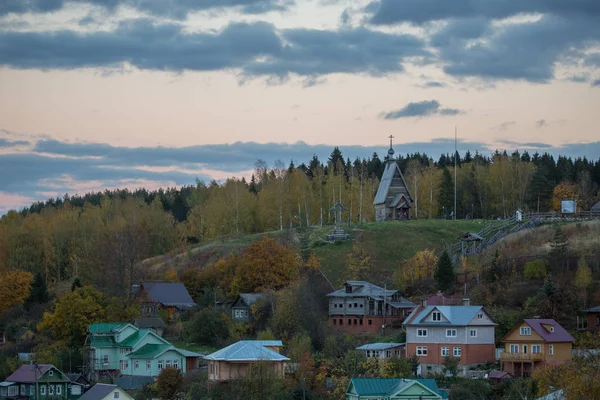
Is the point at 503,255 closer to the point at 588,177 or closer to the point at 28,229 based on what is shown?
the point at 588,177

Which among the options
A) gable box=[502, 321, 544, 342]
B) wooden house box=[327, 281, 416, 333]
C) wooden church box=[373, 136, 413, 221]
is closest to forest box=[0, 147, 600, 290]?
wooden church box=[373, 136, 413, 221]

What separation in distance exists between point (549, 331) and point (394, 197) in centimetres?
4684

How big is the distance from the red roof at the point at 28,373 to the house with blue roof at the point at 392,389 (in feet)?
75.7

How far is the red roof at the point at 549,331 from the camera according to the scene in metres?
59.9

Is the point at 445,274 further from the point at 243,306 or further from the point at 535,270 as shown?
the point at 243,306

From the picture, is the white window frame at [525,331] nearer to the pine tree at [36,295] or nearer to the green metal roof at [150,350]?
the green metal roof at [150,350]

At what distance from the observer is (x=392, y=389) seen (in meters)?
55.1

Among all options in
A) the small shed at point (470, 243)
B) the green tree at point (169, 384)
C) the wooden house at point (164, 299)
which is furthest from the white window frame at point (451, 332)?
the wooden house at point (164, 299)

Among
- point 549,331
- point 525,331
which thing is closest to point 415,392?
point 525,331

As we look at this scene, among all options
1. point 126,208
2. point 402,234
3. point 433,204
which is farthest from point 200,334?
point 126,208

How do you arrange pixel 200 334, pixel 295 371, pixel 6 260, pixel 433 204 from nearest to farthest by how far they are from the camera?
1. pixel 295 371
2. pixel 200 334
3. pixel 6 260
4. pixel 433 204

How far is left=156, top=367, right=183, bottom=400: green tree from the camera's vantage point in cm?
6062

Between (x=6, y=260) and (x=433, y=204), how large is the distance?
49.8 m

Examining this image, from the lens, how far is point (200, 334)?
7388cm
